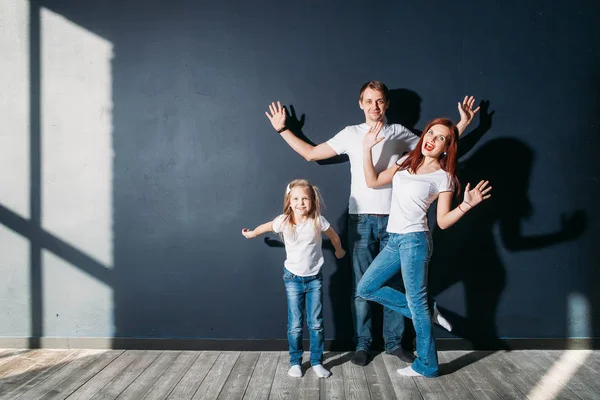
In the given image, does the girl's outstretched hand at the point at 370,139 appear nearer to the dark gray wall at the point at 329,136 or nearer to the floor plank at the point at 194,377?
the dark gray wall at the point at 329,136

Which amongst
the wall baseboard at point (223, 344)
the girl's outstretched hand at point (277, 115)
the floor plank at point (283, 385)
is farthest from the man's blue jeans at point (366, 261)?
the girl's outstretched hand at point (277, 115)

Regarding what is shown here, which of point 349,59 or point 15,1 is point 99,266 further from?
point 349,59

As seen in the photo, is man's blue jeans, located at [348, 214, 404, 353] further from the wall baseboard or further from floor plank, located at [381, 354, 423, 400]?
the wall baseboard

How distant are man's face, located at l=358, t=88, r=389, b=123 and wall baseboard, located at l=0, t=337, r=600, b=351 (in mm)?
1361

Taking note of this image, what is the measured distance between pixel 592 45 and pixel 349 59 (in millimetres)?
1431

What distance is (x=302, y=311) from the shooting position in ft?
8.90

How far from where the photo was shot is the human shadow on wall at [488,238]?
301 centimetres

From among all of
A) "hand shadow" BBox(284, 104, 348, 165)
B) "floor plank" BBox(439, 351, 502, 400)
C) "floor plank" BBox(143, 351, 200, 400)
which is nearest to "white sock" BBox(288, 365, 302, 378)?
"floor plank" BBox(143, 351, 200, 400)

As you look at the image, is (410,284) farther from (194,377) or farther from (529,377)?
(194,377)

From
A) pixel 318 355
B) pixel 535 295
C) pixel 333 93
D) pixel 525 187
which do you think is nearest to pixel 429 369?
pixel 318 355

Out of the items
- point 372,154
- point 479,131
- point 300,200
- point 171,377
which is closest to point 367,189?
point 372,154

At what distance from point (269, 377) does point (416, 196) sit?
3.97 feet

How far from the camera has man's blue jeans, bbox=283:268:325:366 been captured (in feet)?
8.80

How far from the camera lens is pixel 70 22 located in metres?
3.06
